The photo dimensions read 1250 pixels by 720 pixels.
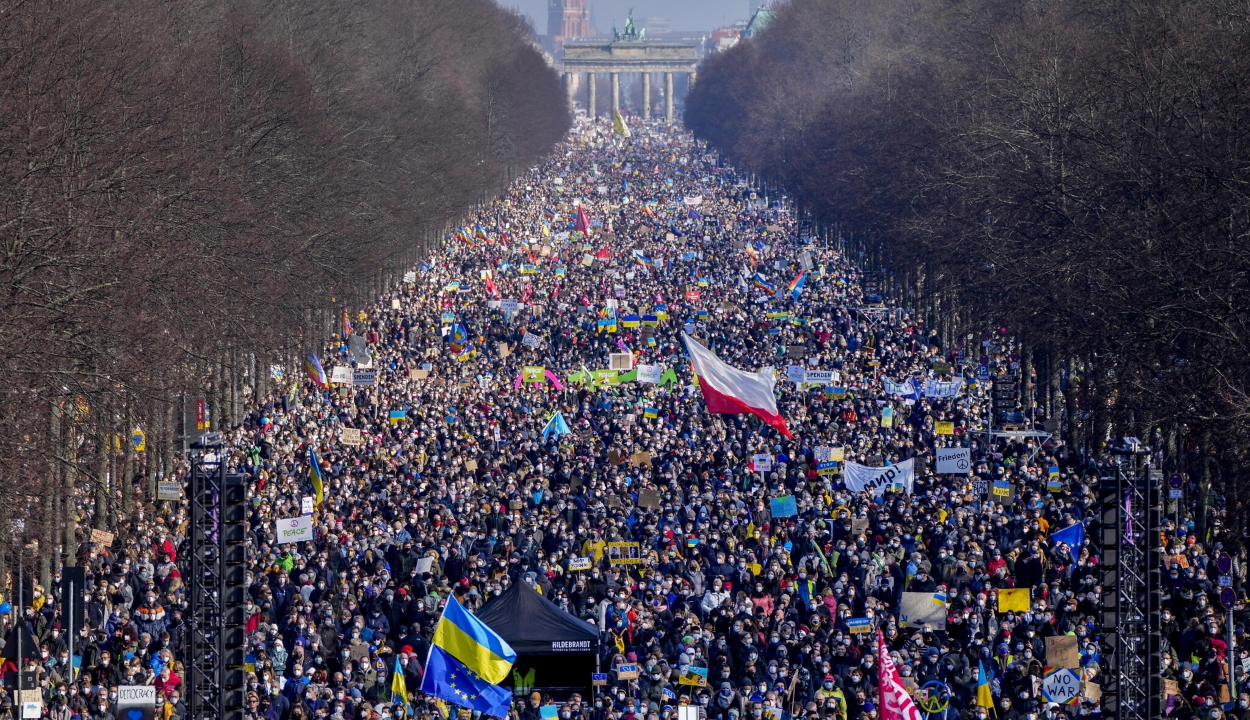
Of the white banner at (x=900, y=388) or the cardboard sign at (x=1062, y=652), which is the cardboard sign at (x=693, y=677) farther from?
the white banner at (x=900, y=388)

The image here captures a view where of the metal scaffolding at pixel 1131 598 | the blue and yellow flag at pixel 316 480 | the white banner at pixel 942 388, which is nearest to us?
the metal scaffolding at pixel 1131 598

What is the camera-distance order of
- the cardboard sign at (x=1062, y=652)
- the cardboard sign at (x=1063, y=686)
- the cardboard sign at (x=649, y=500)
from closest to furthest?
the cardboard sign at (x=1063, y=686) < the cardboard sign at (x=1062, y=652) < the cardboard sign at (x=649, y=500)

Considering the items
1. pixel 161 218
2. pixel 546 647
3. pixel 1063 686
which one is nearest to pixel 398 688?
pixel 546 647

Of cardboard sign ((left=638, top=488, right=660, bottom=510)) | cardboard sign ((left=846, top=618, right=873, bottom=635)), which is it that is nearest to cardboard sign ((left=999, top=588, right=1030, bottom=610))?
cardboard sign ((left=846, top=618, right=873, bottom=635))

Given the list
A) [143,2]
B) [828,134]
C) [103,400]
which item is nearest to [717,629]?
[103,400]

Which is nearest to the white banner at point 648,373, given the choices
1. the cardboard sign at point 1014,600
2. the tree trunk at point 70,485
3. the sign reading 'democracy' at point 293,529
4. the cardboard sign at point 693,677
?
the tree trunk at point 70,485

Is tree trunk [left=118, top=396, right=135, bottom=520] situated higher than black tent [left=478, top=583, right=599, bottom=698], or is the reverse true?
tree trunk [left=118, top=396, right=135, bottom=520]

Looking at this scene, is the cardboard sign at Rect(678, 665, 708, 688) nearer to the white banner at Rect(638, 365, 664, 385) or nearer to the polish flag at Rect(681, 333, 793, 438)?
the polish flag at Rect(681, 333, 793, 438)
